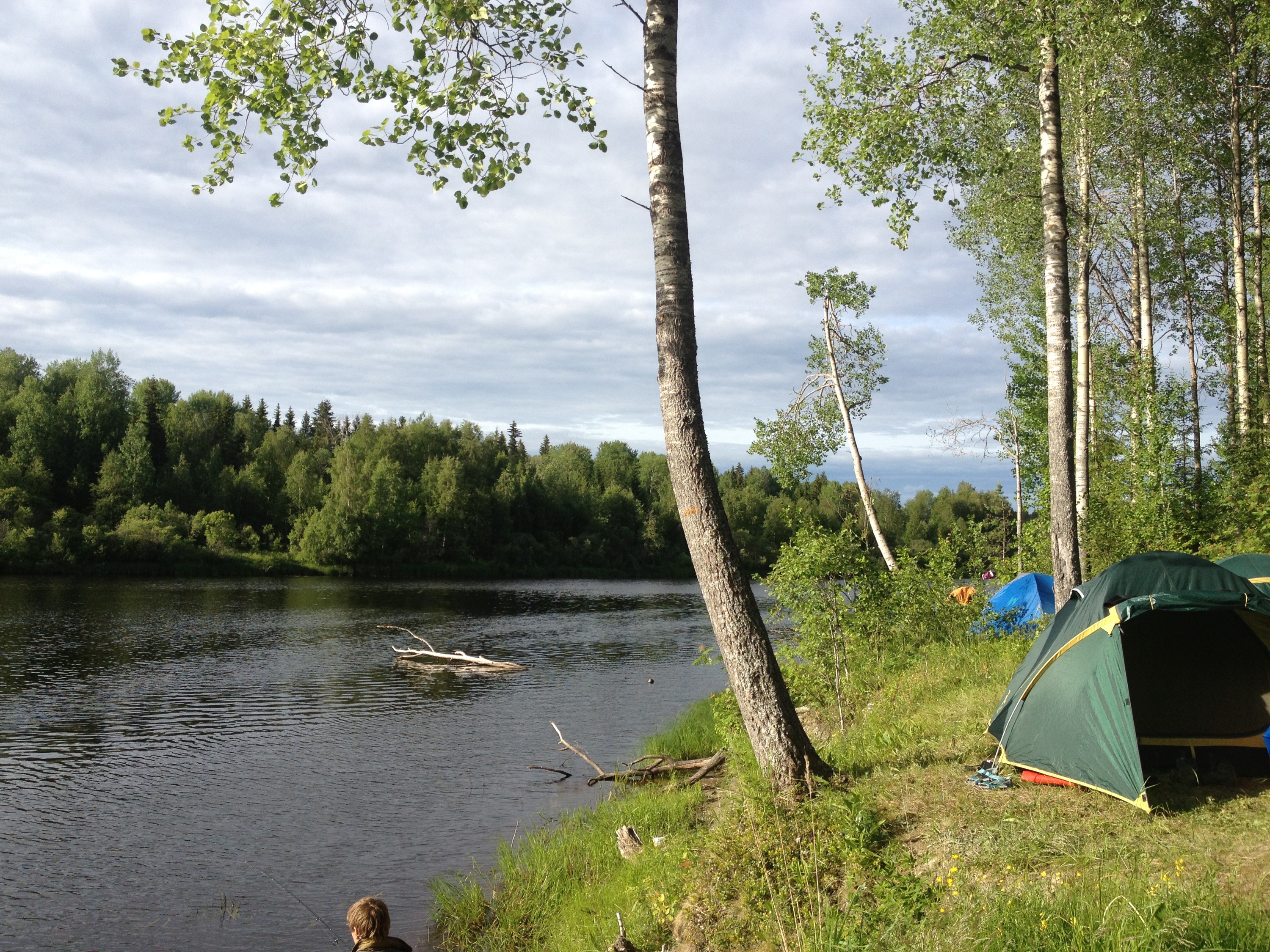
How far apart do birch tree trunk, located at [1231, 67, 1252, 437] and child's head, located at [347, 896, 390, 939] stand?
14483mm

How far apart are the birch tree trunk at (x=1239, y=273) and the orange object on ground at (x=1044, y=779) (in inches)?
386

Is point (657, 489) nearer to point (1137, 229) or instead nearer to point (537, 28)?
point (1137, 229)

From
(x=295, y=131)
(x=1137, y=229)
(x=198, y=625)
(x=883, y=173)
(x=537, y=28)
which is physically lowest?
(x=198, y=625)

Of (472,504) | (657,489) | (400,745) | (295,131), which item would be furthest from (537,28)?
(657,489)

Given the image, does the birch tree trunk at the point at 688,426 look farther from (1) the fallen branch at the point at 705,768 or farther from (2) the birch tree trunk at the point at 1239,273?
(2) the birch tree trunk at the point at 1239,273

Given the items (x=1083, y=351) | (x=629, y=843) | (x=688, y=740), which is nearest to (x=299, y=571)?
(x=688, y=740)

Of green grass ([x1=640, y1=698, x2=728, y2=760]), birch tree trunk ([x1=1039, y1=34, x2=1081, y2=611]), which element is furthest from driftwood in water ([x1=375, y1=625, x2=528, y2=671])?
birch tree trunk ([x1=1039, y1=34, x2=1081, y2=611])

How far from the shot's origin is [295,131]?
646 centimetres

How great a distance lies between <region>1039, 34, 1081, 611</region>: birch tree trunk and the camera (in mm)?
9625

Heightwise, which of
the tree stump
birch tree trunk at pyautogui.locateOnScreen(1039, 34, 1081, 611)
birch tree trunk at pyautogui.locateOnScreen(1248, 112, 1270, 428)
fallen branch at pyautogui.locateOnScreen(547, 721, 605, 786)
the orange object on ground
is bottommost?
fallen branch at pyautogui.locateOnScreen(547, 721, 605, 786)

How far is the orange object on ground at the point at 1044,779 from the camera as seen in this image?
712 centimetres

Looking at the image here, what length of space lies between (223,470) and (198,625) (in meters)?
44.3

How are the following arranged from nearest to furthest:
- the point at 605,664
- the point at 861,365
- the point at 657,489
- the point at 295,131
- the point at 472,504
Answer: the point at 295,131
the point at 861,365
the point at 605,664
the point at 472,504
the point at 657,489

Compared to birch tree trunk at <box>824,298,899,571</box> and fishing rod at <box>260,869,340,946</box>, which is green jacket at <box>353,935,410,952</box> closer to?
fishing rod at <box>260,869,340,946</box>
